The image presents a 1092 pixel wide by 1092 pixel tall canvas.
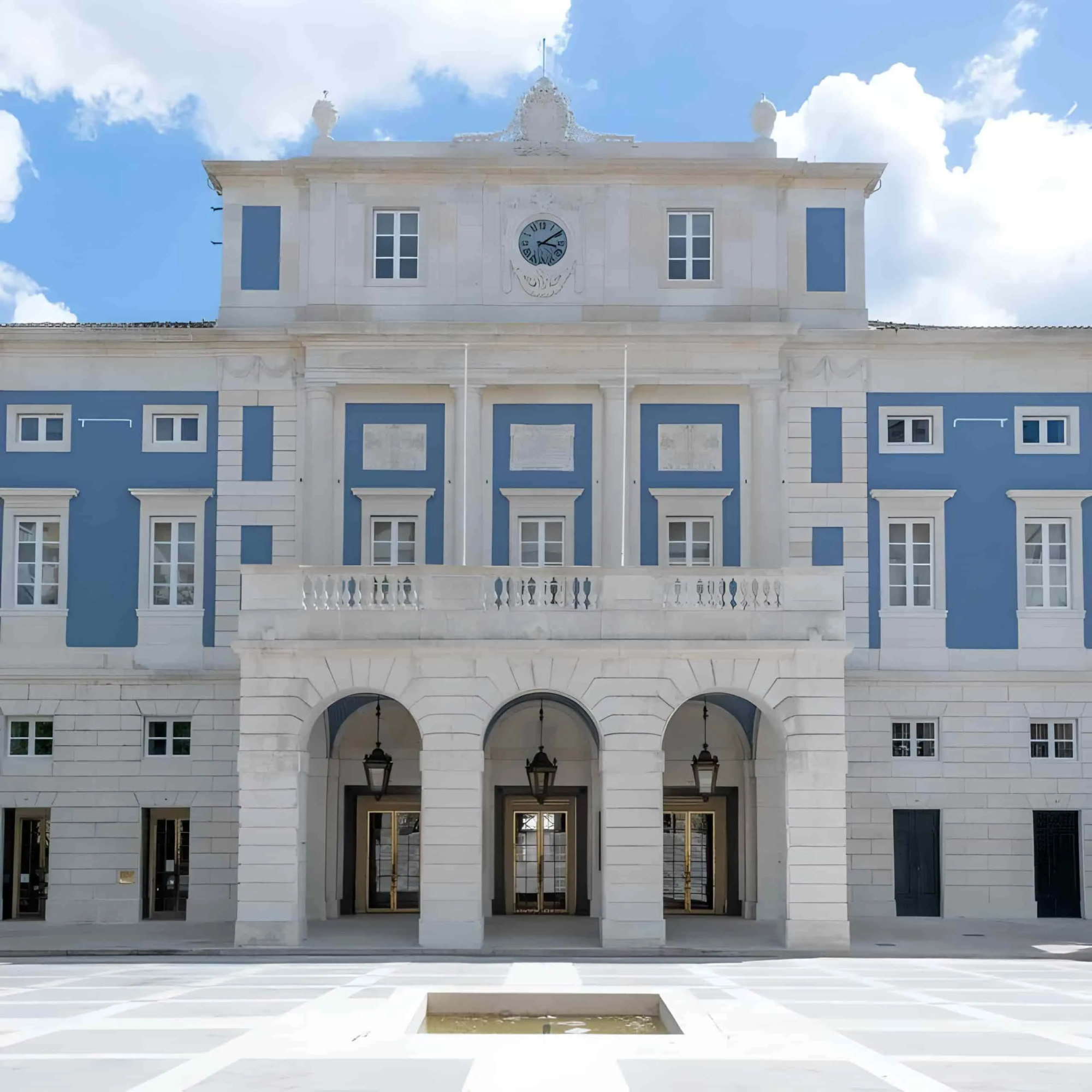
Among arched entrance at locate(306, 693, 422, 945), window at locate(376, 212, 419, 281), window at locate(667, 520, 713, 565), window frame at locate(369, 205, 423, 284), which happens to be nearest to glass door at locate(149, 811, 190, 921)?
arched entrance at locate(306, 693, 422, 945)

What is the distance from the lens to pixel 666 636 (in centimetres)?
2467

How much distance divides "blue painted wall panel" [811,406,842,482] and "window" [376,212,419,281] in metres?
8.06

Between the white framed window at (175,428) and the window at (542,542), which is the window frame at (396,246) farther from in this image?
the window at (542,542)

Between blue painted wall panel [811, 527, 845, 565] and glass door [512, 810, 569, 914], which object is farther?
glass door [512, 810, 569, 914]

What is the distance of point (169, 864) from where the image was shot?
2936cm

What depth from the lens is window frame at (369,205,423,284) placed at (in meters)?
29.9

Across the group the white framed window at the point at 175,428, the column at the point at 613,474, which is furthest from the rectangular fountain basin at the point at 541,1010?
the white framed window at the point at 175,428

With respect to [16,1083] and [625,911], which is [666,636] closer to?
[625,911]

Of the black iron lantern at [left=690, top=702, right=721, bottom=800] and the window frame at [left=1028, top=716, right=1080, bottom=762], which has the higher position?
the window frame at [left=1028, top=716, right=1080, bottom=762]

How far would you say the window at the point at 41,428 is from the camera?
29875mm

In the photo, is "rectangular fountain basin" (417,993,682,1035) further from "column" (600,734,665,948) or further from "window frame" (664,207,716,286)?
"window frame" (664,207,716,286)

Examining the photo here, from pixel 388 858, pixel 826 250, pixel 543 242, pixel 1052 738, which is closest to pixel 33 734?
pixel 388 858

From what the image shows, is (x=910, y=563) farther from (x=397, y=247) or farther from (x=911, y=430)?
(x=397, y=247)

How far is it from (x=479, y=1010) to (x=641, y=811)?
8715mm
